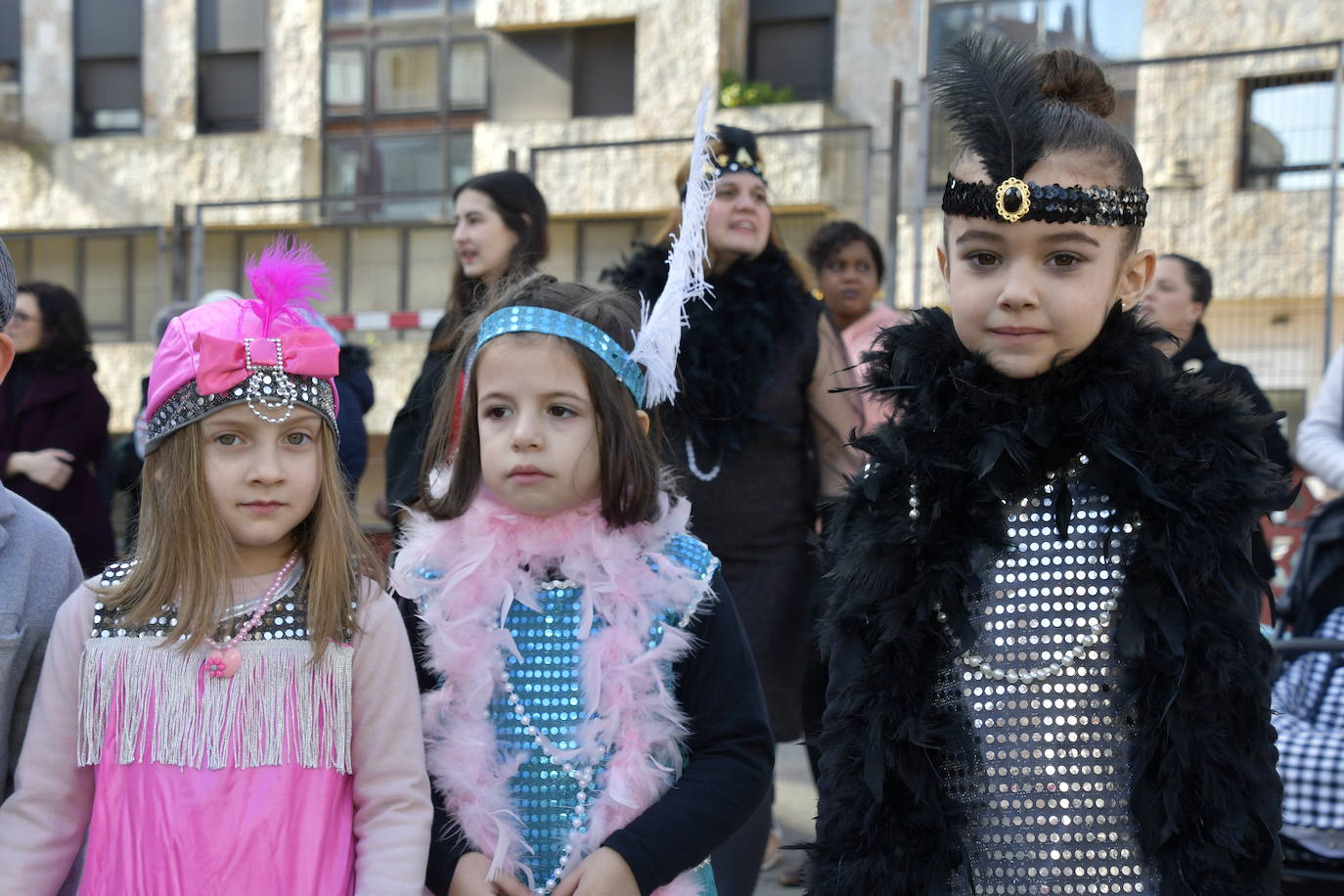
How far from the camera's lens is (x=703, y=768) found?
7.53 feet

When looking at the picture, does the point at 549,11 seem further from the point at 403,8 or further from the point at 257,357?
the point at 257,357

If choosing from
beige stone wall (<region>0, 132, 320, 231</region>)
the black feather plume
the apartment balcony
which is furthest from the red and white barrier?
the black feather plume

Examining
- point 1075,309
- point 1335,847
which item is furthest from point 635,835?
point 1335,847

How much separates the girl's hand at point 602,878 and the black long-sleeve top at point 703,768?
0.04 ft

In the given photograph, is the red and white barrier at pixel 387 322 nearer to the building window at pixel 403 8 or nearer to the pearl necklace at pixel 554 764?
the building window at pixel 403 8

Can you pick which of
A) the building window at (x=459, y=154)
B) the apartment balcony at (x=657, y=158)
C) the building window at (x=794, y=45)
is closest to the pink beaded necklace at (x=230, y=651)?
the apartment balcony at (x=657, y=158)

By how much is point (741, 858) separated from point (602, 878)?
3.78ft

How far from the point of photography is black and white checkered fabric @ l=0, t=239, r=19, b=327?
211 cm

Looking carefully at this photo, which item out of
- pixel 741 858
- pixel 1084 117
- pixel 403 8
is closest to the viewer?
pixel 1084 117

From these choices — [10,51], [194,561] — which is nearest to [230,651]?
[194,561]

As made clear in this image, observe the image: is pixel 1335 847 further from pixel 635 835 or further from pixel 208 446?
pixel 208 446

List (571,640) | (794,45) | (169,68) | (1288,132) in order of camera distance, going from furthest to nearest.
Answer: (169,68) → (794,45) → (1288,132) → (571,640)

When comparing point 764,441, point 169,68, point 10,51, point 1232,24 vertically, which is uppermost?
point 10,51

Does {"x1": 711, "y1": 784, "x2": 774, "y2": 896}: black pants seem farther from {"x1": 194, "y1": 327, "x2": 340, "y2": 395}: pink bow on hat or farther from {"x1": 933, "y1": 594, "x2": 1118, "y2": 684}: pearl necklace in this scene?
{"x1": 194, "y1": 327, "x2": 340, "y2": 395}: pink bow on hat
